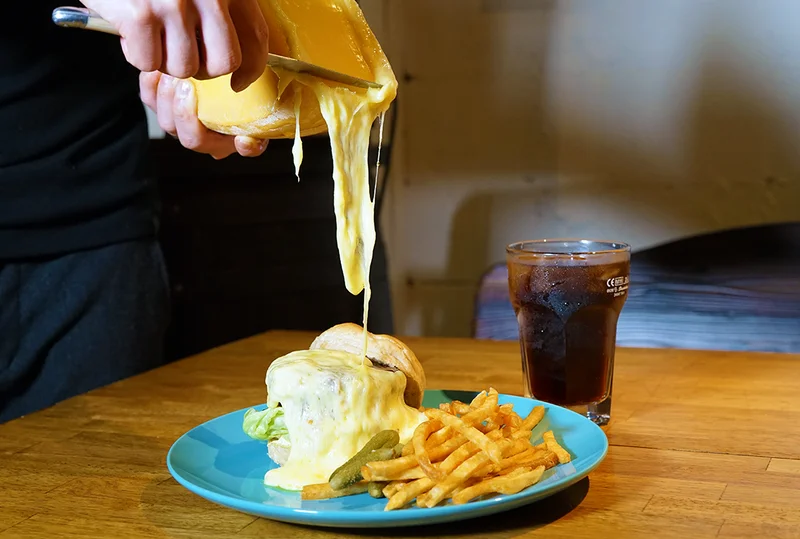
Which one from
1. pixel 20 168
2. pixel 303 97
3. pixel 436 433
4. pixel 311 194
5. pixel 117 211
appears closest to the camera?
pixel 436 433

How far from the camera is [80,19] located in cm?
90

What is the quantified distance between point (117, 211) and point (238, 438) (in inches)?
38.4

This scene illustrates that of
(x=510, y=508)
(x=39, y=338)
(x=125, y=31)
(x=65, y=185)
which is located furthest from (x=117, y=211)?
(x=510, y=508)

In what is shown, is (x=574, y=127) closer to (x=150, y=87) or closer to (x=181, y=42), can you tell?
(x=150, y=87)

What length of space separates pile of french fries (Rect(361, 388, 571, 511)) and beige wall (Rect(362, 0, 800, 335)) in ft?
8.51

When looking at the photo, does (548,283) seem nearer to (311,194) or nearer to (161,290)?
(161,290)

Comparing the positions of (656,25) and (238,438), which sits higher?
(656,25)

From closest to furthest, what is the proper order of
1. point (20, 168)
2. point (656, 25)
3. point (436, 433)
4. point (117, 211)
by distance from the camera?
1. point (436, 433)
2. point (20, 168)
3. point (117, 211)
4. point (656, 25)

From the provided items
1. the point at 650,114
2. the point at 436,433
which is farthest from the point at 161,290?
the point at 650,114

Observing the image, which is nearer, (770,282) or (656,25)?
(770,282)

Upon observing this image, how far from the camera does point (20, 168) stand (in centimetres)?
183

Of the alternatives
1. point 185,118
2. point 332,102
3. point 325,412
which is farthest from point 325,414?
point 185,118

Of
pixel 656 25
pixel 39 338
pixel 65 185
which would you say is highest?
pixel 656 25

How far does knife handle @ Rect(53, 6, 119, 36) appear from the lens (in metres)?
0.89
